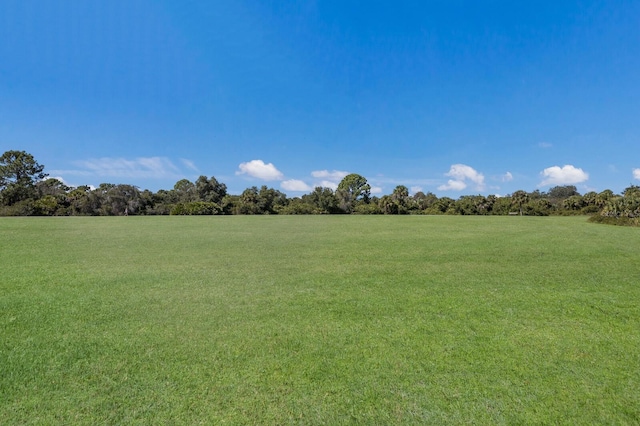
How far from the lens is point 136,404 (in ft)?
6.24

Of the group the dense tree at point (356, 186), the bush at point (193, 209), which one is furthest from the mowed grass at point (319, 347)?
the dense tree at point (356, 186)

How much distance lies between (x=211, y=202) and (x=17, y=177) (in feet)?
70.0

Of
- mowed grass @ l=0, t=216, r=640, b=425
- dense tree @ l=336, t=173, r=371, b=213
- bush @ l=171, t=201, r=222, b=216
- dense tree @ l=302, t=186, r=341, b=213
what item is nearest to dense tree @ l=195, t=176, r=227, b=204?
bush @ l=171, t=201, r=222, b=216

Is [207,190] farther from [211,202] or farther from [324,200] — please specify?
[324,200]

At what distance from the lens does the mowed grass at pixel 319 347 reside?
1877mm

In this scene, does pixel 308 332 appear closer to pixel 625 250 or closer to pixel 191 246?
pixel 191 246

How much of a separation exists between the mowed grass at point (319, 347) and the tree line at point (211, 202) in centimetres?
2890

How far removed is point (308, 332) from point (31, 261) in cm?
659

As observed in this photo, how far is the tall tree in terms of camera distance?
30844 millimetres

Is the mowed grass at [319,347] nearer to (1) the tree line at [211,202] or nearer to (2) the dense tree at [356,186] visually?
(1) the tree line at [211,202]

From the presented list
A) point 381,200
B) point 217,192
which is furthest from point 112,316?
point 217,192

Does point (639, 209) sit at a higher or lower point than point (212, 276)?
higher

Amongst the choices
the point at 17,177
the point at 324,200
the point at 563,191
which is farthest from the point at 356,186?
the point at 563,191

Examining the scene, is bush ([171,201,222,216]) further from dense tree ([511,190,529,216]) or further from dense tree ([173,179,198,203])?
dense tree ([511,190,529,216])
